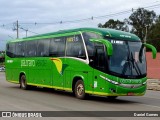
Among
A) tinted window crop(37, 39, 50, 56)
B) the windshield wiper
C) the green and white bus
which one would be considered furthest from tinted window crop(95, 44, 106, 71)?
tinted window crop(37, 39, 50, 56)

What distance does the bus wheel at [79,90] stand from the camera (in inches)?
694

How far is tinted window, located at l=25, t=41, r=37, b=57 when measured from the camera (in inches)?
896

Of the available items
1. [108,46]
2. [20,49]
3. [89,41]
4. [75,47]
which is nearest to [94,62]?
[89,41]

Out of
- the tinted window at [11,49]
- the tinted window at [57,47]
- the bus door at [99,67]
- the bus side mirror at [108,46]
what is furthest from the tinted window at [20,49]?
the bus side mirror at [108,46]

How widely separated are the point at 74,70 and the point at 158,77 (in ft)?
87.0

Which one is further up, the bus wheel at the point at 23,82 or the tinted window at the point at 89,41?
the tinted window at the point at 89,41

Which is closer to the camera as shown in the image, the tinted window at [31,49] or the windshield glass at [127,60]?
the windshield glass at [127,60]

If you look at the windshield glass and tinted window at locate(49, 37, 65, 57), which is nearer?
the windshield glass

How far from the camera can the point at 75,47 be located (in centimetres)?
1811

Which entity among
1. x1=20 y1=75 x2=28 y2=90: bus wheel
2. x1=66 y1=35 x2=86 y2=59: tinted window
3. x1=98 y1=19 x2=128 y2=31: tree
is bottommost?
x1=20 y1=75 x2=28 y2=90: bus wheel

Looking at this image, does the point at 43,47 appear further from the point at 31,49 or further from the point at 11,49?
the point at 11,49

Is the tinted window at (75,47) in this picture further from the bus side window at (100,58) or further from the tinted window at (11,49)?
the tinted window at (11,49)

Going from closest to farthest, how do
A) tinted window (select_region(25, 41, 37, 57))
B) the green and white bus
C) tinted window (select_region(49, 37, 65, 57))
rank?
the green and white bus, tinted window (select_region(49, 37, 65, 57)), tinted window (select_region(25, 41, 37, 57))

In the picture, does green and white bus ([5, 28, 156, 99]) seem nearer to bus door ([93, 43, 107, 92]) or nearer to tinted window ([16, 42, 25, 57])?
bus door ([93, 43, 107, 92])
